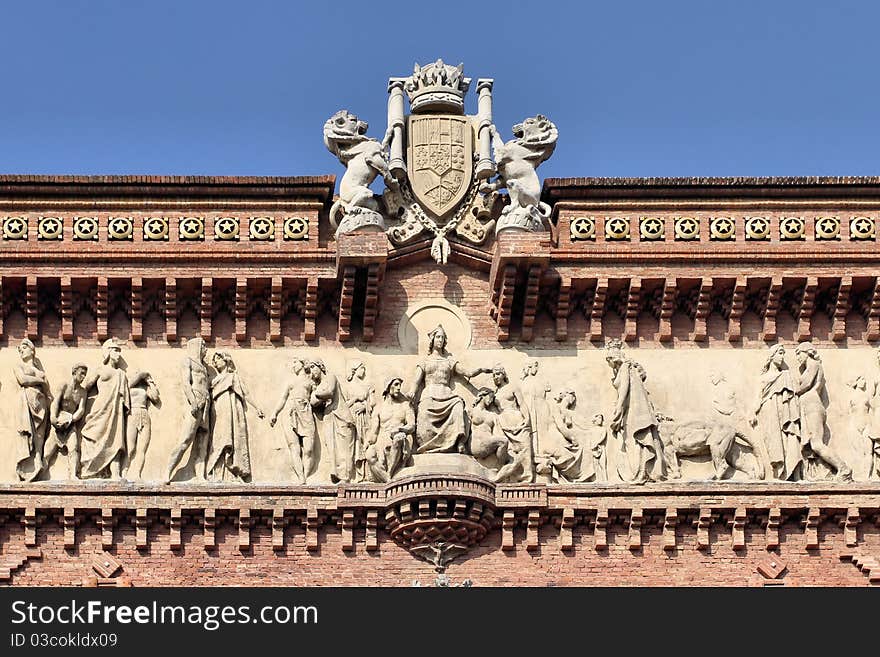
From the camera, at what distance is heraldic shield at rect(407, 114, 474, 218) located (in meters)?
38.1

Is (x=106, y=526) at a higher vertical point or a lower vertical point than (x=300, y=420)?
lower

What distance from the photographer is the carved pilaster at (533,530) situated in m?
36.5

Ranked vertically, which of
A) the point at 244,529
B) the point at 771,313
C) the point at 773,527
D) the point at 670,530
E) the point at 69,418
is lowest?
the point at 244,529

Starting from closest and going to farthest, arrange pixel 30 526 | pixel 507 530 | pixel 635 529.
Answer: pixel 30 526 → pixel 507 530 → pixel 635 529

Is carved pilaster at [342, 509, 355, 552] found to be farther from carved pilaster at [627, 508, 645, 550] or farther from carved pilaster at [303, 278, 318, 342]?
carved pilaster at [627, 508, 645, 550]

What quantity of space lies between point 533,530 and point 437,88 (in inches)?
236

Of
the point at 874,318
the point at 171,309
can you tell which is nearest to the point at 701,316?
the point at 874,318

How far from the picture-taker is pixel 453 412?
36.9 metres

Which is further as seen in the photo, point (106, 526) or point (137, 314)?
point (137, 314)

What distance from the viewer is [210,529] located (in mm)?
36281

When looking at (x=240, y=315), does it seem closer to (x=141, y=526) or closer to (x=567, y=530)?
(x=141, y=526)

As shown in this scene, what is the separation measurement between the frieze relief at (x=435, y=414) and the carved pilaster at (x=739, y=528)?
69 centimetres

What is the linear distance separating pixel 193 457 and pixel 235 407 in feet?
2.71
